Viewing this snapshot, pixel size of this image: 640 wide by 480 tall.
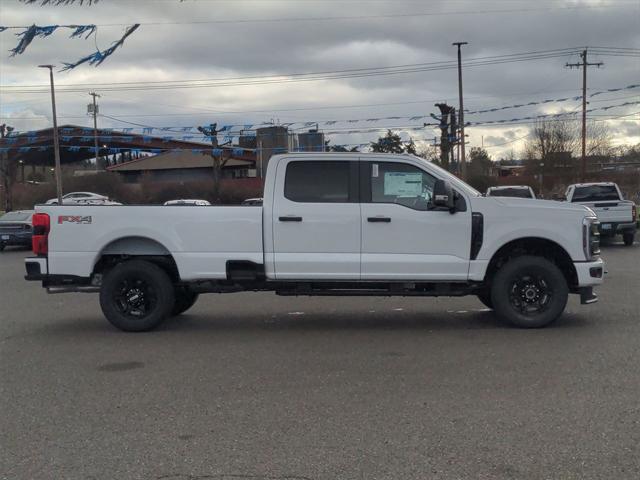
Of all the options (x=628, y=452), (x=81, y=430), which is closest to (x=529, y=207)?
(x=628, y=452)

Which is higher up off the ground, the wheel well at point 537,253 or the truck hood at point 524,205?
the truck hood at point 524,205

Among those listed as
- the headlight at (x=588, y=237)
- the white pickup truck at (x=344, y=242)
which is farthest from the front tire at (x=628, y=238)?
the headlight at (x=588, y=237)

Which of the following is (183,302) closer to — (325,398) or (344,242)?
(344,242)

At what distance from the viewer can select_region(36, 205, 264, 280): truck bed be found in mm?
7832

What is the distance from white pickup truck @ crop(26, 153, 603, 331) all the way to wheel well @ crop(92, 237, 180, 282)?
0.02 meters

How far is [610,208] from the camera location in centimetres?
1936

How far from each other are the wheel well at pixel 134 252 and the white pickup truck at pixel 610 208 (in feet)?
48.2

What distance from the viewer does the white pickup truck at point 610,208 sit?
1933 cm

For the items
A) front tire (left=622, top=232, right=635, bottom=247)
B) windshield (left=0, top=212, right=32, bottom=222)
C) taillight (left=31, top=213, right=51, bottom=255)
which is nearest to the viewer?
taillight (left=31, top=213, right=51, bottom=255)

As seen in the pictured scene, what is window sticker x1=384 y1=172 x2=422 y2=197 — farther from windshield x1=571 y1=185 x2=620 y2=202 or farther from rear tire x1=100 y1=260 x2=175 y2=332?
windshield x1=571 y1=185 x2=620 y2=202

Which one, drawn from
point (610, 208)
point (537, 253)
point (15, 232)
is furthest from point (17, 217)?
point (537, 253)

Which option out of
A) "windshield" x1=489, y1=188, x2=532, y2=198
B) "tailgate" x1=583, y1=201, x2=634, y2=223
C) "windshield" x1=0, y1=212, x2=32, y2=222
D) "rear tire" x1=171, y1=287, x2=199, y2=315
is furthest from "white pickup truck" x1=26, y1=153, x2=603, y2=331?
"windshield" x1=0, y1=212, x2=32, y2=222

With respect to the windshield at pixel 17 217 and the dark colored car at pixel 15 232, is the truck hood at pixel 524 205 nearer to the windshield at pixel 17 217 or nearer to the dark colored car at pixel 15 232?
the dark colored car at pixel 15 232

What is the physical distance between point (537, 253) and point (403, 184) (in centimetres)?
191
